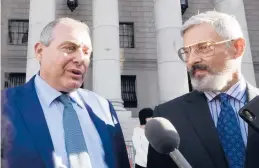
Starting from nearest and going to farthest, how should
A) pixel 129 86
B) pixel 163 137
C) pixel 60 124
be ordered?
pixel 163 137
pixel 60 124
pixel 129 86

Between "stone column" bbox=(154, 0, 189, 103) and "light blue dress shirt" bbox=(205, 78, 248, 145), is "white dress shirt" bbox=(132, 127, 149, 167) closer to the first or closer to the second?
"light blue dress shirt" bbox=(205, 78, 248, 145)

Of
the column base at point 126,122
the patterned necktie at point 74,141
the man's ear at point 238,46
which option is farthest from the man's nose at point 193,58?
the column base at point 126,122

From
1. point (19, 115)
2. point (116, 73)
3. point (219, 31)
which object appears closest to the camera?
point (19, 115)

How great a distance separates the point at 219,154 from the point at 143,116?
647 centimetres

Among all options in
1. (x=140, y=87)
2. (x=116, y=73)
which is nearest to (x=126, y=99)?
(x=140, y=87)

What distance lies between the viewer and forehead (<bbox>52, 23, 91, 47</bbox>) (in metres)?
3.49

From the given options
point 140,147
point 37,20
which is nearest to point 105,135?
point 140,147

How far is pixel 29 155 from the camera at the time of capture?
9.78 feet

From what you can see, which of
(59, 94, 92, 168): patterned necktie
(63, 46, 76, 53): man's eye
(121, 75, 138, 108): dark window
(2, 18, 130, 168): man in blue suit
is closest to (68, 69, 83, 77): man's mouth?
(2, 18, 130, 168): man in blue suit

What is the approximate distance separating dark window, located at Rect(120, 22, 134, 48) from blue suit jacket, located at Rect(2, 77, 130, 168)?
2437cm

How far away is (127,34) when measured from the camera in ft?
92.3

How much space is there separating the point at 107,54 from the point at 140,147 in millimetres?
11369

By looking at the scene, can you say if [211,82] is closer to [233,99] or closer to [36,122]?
[233,99]

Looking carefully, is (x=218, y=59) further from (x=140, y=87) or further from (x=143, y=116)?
(x=140, y=87)
